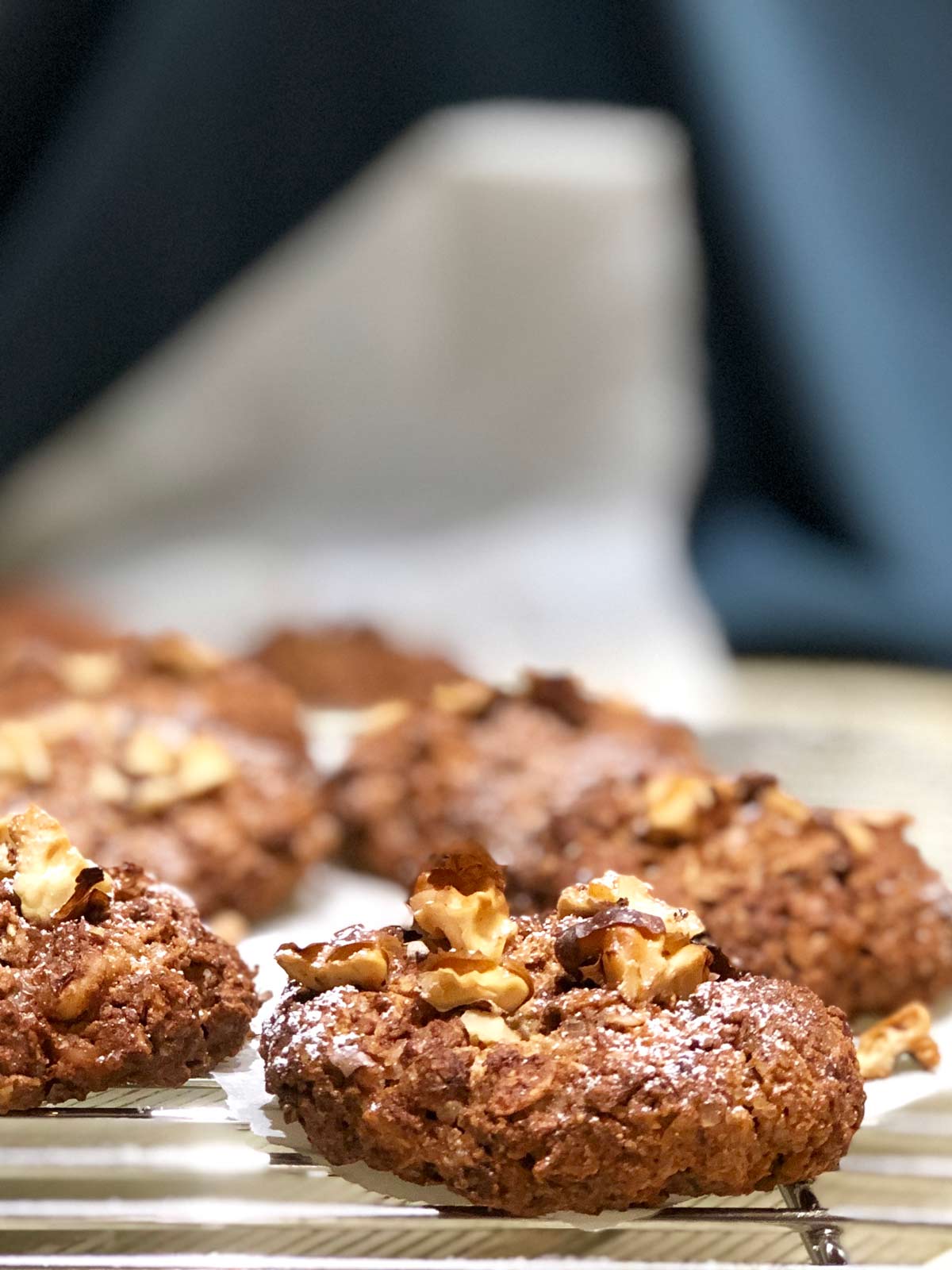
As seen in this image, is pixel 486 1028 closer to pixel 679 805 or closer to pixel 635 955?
pixel 635 955

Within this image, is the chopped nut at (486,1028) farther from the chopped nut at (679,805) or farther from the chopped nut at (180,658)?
the chopped nut at (180,658)

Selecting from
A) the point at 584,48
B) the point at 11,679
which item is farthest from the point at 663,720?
the point at 584,48

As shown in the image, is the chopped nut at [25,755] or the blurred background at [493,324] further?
the blurred background at [493,324]

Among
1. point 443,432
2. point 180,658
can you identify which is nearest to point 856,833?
point 180,658

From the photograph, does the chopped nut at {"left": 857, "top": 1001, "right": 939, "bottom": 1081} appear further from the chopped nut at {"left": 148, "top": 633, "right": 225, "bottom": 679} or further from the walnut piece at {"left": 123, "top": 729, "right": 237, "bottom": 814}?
the chopped nut at {"left": 148, "top": 633, "right": 225, "bottom": 679}

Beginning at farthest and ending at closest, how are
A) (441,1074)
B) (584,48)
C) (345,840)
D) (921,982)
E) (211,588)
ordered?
(211,588) → (584,48) → (345,840) → (921,982) → (441,1074)

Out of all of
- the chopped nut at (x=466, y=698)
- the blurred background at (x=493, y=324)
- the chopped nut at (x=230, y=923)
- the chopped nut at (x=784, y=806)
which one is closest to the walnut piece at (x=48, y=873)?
the chopped nut at (x=230, y=923)

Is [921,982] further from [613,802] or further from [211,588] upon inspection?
[211,588]
